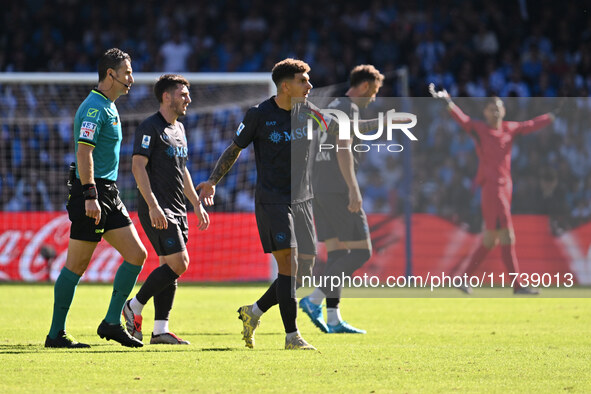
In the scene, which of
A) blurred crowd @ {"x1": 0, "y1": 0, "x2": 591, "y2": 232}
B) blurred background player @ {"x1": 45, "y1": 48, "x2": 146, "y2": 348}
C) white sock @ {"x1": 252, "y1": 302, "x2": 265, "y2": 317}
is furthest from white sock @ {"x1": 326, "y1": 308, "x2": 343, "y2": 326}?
blurred crowd @ {"x1": 0, "y1": 0, "x2": 591, "y2": 232}

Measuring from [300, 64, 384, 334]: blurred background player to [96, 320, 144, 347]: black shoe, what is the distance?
6.74ft

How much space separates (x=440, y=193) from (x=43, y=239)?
22.0 feet

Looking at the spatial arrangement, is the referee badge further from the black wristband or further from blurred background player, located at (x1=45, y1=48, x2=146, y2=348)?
the black wristband

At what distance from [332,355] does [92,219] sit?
6.68 ft

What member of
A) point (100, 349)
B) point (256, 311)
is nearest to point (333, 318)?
point (256, 311)

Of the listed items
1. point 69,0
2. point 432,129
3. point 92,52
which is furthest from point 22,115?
point 432,129

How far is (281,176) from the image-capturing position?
729 cm

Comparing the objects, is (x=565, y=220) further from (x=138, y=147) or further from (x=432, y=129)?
(x=138, y=147)

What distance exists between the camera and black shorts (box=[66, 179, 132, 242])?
7.28 metres

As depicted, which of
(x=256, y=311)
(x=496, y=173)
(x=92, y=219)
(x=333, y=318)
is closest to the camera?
(x=92, y=219)

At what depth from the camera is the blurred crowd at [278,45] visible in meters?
18.1

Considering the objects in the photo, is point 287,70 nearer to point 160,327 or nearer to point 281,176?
point 281,176

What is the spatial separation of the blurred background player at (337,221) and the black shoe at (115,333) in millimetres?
2054

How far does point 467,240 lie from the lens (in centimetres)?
1278
